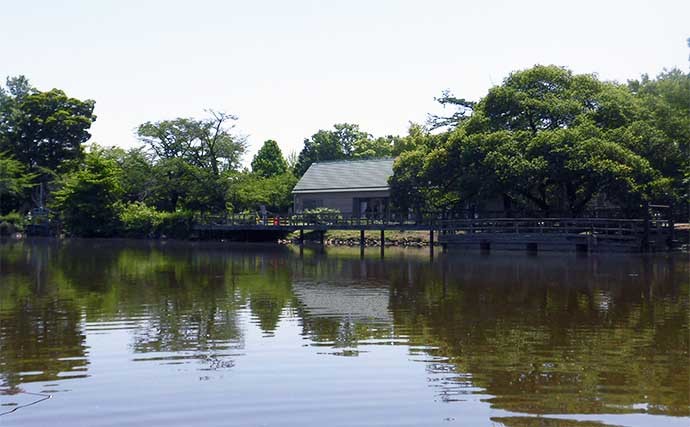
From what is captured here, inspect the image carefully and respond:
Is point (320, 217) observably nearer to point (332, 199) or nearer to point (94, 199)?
point (332, 199)

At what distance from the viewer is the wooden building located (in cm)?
5253

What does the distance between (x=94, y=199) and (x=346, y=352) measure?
48007 mm

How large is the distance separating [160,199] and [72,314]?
143ft

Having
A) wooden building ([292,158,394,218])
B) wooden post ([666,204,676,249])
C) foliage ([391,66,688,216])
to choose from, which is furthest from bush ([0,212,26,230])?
wooden post ([666,204,676,249])

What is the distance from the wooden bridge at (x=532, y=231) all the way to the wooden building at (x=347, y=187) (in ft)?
19.6

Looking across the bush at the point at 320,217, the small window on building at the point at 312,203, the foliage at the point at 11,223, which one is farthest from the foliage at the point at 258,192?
the foliage at the point at 11,223

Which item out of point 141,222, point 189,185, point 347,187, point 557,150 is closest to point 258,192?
point 189,185

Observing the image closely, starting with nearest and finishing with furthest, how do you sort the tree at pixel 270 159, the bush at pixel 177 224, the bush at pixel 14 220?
the bush at pixel 177 224
the bush at pixel 14 220
the tree at pixel 270 159

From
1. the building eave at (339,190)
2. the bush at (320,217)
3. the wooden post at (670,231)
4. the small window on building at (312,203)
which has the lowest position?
the wooden post at (670,231)

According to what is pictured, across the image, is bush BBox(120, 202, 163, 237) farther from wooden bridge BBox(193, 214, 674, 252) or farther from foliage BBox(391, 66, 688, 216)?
foliage BBox(391, 66, 688, 216)

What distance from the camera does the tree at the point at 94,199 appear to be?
5481 cm

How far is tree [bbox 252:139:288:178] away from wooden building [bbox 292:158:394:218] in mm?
23433

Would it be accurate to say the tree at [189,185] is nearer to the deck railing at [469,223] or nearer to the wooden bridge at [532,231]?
the deck railing at [469,223]

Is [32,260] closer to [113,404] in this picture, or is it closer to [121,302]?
[121,302]
